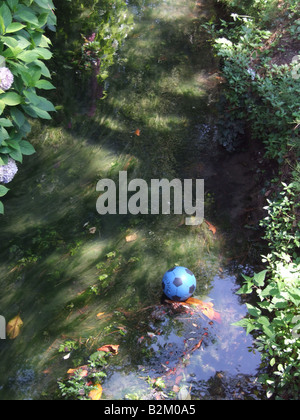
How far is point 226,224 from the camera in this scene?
402cm

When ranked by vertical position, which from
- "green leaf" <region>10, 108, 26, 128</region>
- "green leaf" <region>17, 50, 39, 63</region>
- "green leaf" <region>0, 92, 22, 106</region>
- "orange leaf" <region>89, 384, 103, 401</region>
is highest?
"green leaf" <region>17, 50, 39, 63</region>

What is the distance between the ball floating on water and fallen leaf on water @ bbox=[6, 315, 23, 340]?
128cm

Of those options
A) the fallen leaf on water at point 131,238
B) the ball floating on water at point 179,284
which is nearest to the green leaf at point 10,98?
the fallen leaf on water at point 131,238

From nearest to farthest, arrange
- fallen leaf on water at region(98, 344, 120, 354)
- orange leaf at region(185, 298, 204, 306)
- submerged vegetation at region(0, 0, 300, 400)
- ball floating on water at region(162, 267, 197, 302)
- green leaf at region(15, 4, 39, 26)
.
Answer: green leaf at region(15, 4, 39, 26) → submerged vegetation at region(0, 0, 300, 400) → fallen leaf on water at region(98, 344, 120, 354) → ball floating on water at region(162, 267, 197, 302) → orange leaf at region(185, 298, 204, 306)

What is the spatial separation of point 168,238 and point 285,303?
1390 millimetres

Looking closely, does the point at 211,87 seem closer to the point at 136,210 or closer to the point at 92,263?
the point at 136,210

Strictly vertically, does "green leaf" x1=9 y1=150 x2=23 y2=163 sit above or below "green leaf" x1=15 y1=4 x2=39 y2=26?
below

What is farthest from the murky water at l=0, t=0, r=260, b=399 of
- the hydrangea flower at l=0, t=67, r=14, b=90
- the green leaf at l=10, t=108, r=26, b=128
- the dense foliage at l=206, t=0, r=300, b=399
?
the hydrangea flower at l=0, t=67, r=14, b=90

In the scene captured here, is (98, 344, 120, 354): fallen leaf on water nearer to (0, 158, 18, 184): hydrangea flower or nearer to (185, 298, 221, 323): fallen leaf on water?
(185, 298, 221, 323): fallen leaf on water

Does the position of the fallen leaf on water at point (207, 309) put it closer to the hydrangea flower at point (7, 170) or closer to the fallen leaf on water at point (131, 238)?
the fallen leaf on water at point (131, 238)

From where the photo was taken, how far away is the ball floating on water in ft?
10.6
